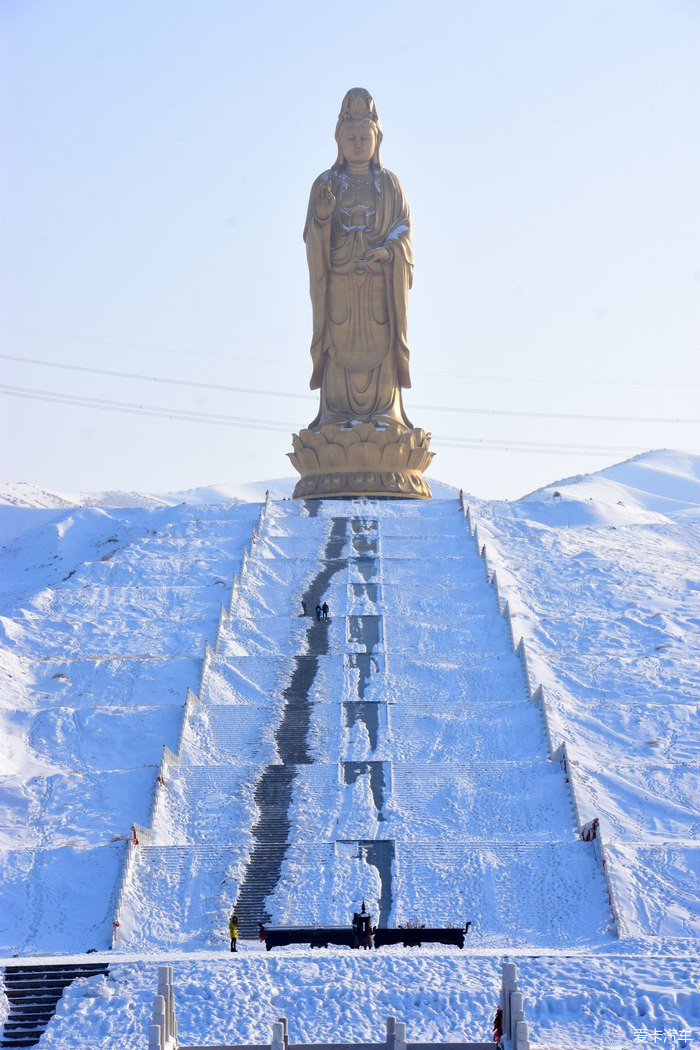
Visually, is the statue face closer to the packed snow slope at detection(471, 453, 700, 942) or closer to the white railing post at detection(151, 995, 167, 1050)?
the packed snow slope at detection(471, 453, 700, 942)

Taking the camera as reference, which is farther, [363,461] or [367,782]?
[363,461]

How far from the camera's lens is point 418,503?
35125 mm

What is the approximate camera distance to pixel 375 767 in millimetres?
21766

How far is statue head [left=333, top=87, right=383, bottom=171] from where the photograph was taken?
3688cm

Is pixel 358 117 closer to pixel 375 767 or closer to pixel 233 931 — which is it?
pixel 375 767

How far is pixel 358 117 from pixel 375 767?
1934 centimetres

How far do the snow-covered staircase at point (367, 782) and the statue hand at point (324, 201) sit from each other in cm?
943

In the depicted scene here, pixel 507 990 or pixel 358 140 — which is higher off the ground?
pixel 358 140

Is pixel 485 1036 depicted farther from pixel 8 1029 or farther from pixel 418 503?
pixel 418 503

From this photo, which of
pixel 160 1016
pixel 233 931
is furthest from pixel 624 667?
pixel 160 1016

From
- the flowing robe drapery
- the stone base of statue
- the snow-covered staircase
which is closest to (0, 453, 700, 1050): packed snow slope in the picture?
the snow-covered staircase

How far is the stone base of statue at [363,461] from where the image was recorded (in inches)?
1403

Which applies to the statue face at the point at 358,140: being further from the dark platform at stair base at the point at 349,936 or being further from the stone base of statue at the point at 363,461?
the dark platform at stair base at the point at 349,936

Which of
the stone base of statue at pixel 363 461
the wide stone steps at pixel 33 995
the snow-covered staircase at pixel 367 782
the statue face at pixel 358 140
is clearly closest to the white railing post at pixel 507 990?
the wide stone steps at pixel 33 995
